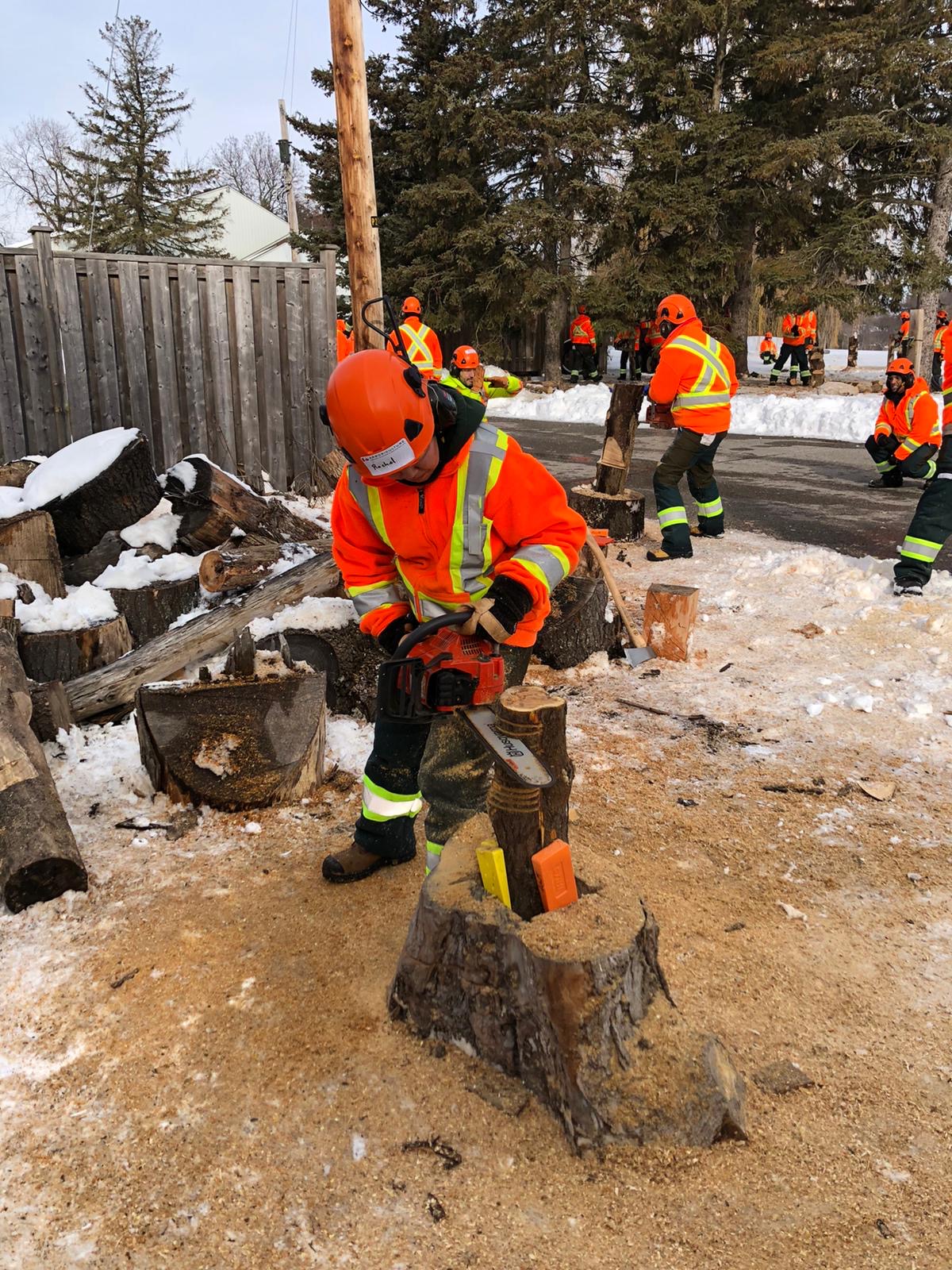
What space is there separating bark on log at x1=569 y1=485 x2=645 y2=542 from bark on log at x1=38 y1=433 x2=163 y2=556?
3876mm

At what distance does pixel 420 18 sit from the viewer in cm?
2089

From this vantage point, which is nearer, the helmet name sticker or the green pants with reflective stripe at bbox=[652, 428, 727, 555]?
the helmet name sticker

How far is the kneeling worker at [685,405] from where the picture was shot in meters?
7.45

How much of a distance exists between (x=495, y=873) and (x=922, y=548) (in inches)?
199

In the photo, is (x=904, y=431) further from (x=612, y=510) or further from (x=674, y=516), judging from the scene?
(x=612, y=510)

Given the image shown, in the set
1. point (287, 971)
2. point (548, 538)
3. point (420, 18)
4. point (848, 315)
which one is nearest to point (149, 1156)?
point (287, 971)

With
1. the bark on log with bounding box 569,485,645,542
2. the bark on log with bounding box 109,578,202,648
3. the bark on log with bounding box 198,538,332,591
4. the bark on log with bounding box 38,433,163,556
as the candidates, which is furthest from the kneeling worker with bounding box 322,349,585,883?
the bark on log with bounding box 569,485,645,542

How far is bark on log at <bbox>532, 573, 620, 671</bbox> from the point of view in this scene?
16.8 feet

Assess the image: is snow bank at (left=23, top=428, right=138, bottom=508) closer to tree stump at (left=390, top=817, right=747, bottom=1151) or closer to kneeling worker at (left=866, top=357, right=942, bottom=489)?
tree stump at (left=390, top=817, right=747, bottom=1151)

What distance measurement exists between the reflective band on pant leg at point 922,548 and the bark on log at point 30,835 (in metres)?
5.59

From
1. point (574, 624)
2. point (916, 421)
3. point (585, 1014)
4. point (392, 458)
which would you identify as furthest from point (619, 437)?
point (585, 1014)

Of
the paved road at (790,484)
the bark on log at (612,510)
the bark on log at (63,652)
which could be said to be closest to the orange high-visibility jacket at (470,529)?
the bark on log at (63,652)

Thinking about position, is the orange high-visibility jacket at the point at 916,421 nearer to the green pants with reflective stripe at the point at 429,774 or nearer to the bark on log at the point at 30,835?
the green pants with reflective stripe at the point at 429,774

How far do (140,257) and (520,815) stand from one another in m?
7.10
